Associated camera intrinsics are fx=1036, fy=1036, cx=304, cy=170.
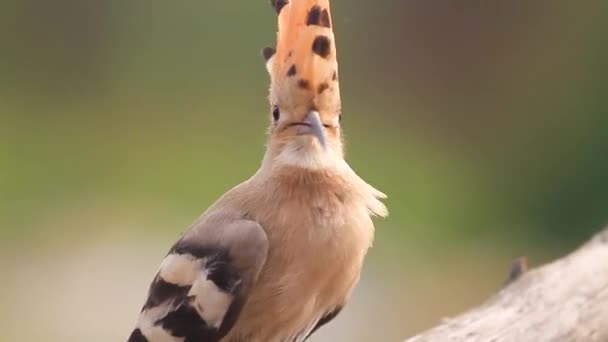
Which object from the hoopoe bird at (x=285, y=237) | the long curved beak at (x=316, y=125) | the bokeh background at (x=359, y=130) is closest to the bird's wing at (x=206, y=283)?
the hoopoe bird at (x=285, y=237)

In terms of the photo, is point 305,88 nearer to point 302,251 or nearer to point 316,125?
point 316,125

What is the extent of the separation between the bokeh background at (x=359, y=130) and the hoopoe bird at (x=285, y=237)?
1.40 m

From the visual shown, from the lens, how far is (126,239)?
248cm

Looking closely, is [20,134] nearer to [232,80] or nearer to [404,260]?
[232,80]

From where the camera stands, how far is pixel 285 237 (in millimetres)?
986

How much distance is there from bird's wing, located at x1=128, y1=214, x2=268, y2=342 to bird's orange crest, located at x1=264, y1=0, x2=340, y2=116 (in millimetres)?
133

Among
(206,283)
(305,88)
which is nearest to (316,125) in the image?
(305,88)

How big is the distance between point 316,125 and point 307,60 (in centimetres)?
6

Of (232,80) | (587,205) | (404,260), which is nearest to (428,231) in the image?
(404,260)

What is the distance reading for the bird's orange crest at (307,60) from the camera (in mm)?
980

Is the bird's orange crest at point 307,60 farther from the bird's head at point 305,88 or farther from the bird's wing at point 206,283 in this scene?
the bird's wing at point 206,283

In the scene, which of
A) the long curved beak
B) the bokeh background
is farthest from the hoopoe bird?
the bokeh background

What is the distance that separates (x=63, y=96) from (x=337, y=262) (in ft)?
6.25

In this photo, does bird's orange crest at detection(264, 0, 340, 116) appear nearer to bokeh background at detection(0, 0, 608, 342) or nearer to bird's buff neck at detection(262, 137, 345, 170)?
bird's buff neck at detection(262, 137, 345, 170)
